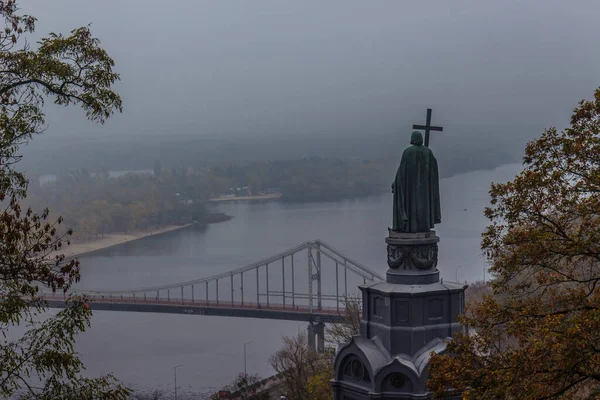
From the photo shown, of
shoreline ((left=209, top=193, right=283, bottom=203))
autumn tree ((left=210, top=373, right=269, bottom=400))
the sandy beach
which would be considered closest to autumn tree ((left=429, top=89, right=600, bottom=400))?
autumn tree ((left=210, top=373, right=269, bottom=400))

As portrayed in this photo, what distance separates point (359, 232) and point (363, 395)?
2868 inches

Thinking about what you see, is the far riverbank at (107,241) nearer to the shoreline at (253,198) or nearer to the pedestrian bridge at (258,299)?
the pedestrian bridge at (258,299)

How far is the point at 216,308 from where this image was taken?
Answer: 146 ft

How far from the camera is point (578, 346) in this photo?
5.63m

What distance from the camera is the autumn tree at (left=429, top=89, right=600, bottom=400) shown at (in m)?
5.82

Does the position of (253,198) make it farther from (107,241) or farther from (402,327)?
(402,327)

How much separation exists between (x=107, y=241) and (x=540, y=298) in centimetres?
8034

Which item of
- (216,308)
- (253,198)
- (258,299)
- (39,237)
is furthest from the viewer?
(253,198)

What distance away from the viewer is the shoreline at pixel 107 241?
254 feet

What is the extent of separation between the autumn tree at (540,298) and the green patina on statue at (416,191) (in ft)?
3.49

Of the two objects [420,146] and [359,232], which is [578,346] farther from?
[359,232]

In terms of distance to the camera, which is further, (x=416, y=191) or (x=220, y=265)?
(x=220, y=265)

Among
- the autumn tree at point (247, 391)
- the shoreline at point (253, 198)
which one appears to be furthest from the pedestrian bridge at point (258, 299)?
the shoreline at point (253, 198)

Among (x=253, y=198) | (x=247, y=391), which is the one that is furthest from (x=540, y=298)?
(x=253, y=198)
